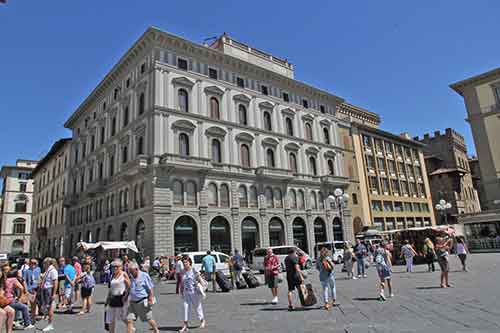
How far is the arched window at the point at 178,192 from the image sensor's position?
92.9 feet

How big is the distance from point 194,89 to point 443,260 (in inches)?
980

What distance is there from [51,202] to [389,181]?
4806cm

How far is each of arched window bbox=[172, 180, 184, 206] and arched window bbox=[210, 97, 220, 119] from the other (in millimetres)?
7377

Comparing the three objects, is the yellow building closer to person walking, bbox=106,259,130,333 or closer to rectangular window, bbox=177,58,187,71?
rectangular window, bbox=177,58,187,71

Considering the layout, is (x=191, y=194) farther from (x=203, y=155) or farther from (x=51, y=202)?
(x=51, y=202)

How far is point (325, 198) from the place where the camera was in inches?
1559

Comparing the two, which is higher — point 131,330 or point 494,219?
point 494,219

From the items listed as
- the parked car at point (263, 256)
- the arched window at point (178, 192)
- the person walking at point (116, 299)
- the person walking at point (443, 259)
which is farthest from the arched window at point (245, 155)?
the person walking at point (116, 299)

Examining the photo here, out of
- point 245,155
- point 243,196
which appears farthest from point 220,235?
point 245,155

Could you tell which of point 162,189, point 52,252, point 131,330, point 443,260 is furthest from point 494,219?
point 52,252

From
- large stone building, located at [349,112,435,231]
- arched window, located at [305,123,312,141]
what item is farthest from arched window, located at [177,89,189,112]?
large stone building, located at [349,112,435,231]

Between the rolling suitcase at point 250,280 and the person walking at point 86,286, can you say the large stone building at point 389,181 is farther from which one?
the person walking at point 86,286

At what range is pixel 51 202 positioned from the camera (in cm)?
5247

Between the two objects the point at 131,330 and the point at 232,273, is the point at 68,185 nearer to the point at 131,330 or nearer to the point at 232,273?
the point at 232,273
